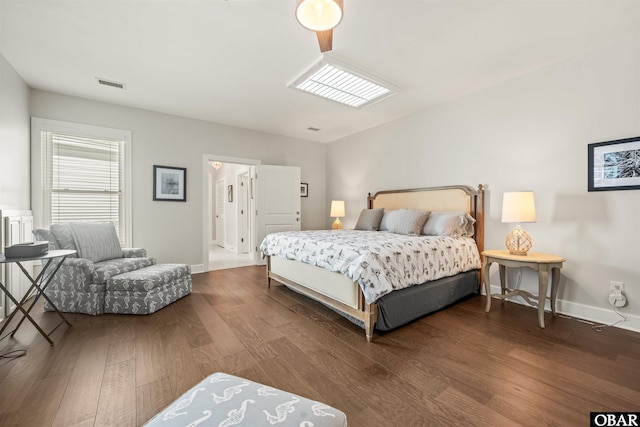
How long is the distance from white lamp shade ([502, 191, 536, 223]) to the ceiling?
1416 millimetres

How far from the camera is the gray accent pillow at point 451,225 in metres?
3.34

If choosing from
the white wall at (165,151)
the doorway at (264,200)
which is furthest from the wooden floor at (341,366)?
the doorway at (264,200)

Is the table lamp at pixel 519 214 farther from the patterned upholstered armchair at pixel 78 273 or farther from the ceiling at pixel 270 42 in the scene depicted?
the patterned upholstered armchair at pixel 78 273

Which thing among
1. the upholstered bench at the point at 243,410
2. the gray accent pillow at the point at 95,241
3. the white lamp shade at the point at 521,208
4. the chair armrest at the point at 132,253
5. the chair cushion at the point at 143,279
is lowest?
the chair cushion at the point at 143,279

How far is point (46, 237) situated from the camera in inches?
105

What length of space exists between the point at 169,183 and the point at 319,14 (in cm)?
378

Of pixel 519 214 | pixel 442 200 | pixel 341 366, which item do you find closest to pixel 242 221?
pixel 442 200

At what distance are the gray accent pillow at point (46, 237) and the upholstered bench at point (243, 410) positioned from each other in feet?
9.30

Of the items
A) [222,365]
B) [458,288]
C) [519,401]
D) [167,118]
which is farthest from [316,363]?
[167,118]

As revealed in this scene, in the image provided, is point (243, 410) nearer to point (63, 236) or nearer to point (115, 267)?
point (115, 267)

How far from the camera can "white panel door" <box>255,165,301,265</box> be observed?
518 centimetres

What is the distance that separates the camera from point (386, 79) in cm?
318

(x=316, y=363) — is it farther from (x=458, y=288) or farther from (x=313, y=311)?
(x=458, y=288)

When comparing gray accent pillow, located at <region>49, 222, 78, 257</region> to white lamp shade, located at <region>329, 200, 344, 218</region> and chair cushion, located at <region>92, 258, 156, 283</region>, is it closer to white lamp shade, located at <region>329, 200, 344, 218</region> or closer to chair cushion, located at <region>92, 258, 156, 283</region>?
chair cushion, located at <region>92, 258, 156, 283</region>
